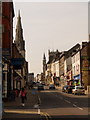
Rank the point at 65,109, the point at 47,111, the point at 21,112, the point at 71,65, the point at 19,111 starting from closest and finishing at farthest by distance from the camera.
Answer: the point at 21,112 < the point at 47,111 < the point at 19,111 < the point at 65,109 < the point at 71,65

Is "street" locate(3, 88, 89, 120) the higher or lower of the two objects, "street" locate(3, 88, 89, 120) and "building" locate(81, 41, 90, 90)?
the lower

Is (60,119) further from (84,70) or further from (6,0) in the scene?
(84,70)

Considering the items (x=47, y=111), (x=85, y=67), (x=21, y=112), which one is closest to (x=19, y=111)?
(x=21, y=112)

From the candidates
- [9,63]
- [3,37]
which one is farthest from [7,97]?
[3,37]

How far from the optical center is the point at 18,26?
157m


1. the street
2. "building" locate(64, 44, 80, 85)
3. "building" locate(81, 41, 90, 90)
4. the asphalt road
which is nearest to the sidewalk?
the street

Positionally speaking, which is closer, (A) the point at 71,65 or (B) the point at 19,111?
(B) the point at 19,111

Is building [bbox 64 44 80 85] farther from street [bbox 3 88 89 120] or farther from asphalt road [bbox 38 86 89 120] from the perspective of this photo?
street [bbox 3 88 89 120]

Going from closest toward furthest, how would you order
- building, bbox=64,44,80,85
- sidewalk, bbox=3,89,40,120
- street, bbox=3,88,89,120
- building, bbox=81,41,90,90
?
street, bbox=3,88,89,120 → sidewalk, bbox=3,89,40,120 → building, bbox=81,41,90,90 → building, bbox=64,44,80,85

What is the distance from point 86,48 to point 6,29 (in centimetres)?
4344

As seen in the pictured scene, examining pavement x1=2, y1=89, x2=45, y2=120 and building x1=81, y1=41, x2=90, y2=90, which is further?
building x1=81, y1=41, x2=90, y2=90

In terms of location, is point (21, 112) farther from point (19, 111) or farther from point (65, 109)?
point (65, 109)

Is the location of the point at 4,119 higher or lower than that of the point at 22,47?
lower

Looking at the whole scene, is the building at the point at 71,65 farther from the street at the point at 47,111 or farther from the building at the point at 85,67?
the street at the point at 47,111
